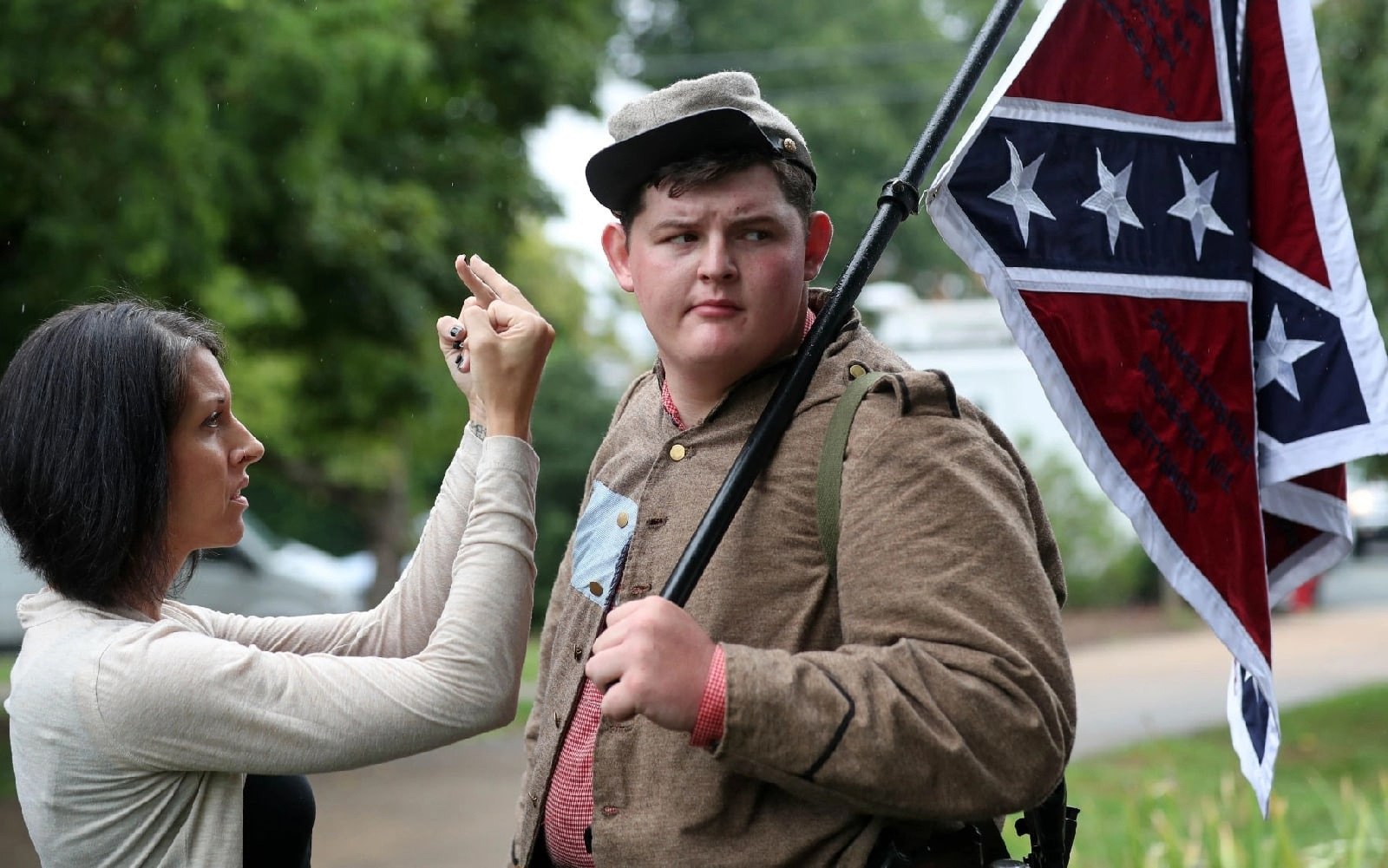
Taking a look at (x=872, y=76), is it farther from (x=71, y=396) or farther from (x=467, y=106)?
(x=71, y=396)

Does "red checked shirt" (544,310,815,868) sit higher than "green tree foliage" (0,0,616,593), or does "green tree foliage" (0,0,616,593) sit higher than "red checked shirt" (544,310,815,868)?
"green tree foliage" (0,0,616,593)

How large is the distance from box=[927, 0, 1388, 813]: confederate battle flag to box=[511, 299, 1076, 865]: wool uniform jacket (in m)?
0.35

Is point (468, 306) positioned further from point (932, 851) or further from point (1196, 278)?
point (1196, 278)

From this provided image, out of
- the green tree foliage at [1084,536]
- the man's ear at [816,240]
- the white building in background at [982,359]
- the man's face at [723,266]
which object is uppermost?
the white building in background at [982,359]

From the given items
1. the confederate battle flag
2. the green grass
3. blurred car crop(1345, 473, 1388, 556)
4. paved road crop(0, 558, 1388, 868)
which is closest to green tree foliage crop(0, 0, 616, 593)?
the confederate battle flag

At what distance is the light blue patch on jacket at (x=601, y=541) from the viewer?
2412mm

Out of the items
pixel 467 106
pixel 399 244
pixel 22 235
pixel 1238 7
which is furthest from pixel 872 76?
pixel 1238 7

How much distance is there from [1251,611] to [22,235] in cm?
620

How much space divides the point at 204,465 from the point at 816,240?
98 cm

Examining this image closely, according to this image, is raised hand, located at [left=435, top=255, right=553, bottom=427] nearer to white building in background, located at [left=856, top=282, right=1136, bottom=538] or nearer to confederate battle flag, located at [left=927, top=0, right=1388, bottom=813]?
confederate battle flag, located at [left=927, top=0, right=1388, bottom=813]

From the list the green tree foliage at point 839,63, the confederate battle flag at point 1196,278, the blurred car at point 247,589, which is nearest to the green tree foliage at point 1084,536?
the blurred car at point 247,589

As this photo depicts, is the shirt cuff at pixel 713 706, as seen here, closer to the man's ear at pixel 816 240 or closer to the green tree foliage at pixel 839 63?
the man's ear at pixel 816 240

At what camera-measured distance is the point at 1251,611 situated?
111 inches

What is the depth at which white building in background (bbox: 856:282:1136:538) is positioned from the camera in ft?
58.3
